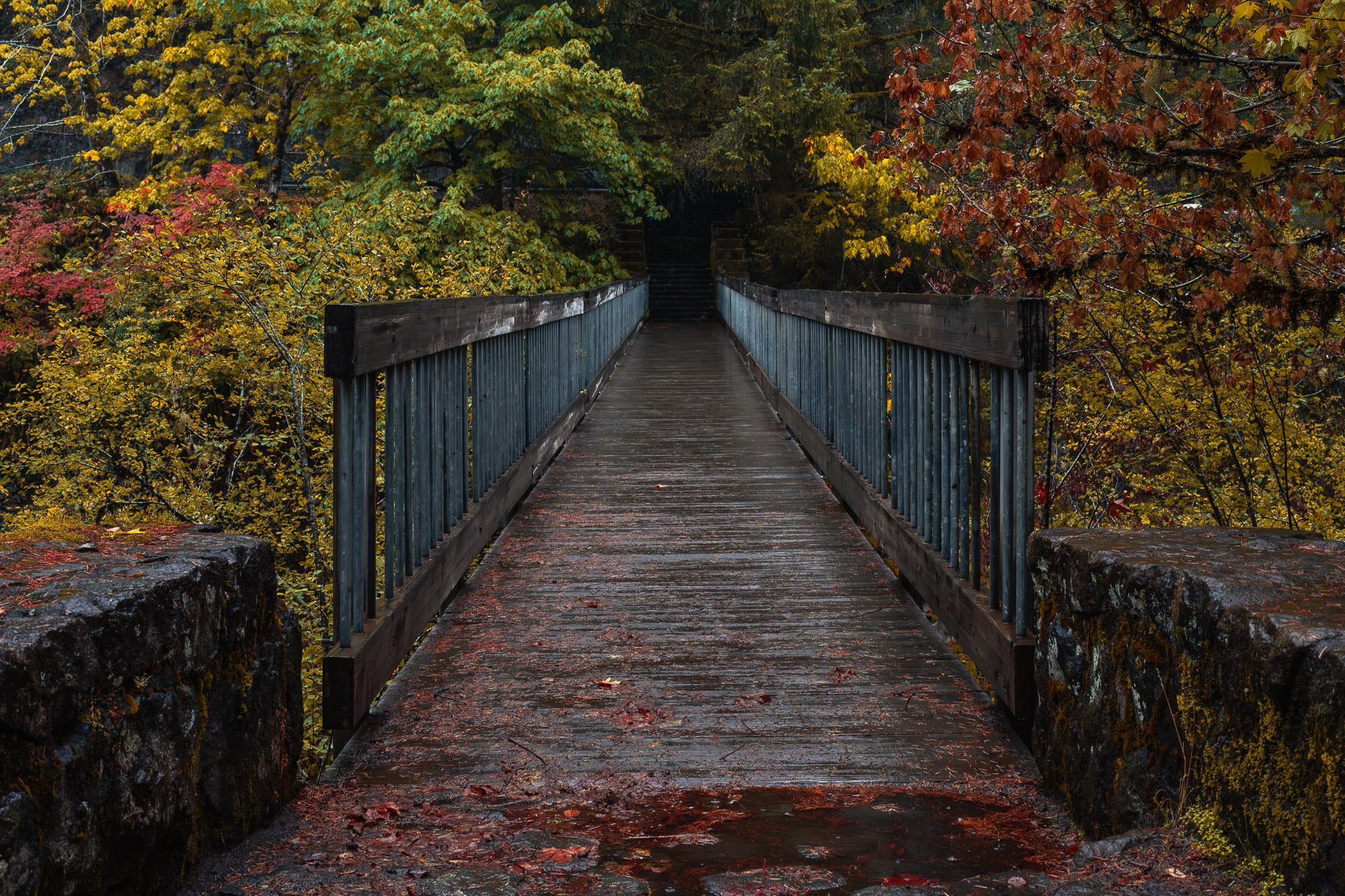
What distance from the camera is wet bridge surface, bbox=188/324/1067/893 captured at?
2.87 m

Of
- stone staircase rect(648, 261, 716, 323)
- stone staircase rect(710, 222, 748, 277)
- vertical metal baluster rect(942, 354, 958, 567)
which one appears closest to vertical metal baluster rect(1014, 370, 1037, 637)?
vertical metal baluster rect(942, 354, 958, 567)

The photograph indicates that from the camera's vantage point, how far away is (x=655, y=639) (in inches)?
192

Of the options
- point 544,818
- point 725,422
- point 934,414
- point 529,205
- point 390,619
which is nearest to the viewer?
point 544,818

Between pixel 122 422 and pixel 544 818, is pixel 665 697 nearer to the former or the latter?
pixel 544 818

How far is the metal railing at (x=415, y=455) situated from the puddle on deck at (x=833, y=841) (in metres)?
1.22

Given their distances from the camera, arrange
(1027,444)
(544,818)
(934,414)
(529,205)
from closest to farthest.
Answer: (544,818)
(1027,444)
(934,414)
(529,205)

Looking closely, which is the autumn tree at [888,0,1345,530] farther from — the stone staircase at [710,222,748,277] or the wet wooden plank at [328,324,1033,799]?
the stone staircase at [710,222,748,277]

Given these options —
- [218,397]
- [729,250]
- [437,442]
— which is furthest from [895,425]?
[729,250]

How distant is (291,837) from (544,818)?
644mm

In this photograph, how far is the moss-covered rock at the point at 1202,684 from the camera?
204 centimetres

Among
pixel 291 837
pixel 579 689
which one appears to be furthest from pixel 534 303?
pixel 291 837

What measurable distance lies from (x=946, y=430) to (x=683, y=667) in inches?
55.8

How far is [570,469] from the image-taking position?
9117mm

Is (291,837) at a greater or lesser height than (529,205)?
lesser
